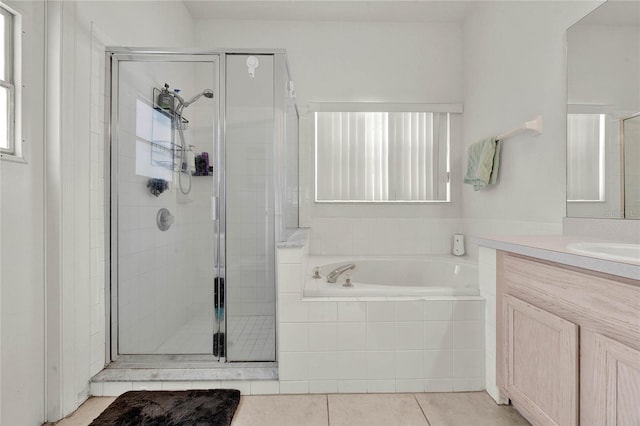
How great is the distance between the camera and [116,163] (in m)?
1.78

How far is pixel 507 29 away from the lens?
2160mm

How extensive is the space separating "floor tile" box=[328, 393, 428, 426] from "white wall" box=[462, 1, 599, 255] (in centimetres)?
122

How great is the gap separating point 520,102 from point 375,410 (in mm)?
2020

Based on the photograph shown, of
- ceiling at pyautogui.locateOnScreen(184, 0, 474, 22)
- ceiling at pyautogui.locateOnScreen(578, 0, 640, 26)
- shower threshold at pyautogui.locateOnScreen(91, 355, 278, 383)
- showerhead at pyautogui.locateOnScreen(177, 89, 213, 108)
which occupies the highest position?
ceiling at pyautogui.locateOnScreen(184, 0, 474, 22)

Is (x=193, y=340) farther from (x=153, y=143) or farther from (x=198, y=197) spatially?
(x=153, y=143)

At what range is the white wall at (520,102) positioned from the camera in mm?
1722

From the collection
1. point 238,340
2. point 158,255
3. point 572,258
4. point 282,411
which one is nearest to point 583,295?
point 572,258

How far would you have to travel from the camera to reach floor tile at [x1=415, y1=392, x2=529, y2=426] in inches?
56.7

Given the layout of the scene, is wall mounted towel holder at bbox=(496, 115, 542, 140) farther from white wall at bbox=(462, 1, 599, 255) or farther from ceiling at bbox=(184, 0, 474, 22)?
ceiling at bbox=(184, 0, 474, 22)

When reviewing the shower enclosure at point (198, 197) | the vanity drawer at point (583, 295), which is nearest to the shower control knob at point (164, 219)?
the shower enclosure at point (198, 197)

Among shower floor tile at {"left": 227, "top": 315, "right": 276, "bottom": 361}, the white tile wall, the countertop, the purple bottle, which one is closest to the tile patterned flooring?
shower floor tile at {"left": 227, "top": 315, "right": 276, "bottom": 361}

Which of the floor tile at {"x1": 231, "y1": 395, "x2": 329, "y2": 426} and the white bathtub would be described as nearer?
the floor tile at {"x1": 231, "y1": 395, "x2": 329, "y2": 426}

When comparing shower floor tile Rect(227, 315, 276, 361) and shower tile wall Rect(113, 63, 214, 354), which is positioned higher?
shower tile wall Rect(113, 63, 214, 354)

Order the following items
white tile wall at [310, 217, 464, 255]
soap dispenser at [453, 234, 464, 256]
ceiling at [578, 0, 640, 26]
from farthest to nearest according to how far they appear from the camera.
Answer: white tile wall at [310, 217, 464, 255], soap dispenser at [453, 234, 464, 256], ceiling at [578, 0, 640, 26]
